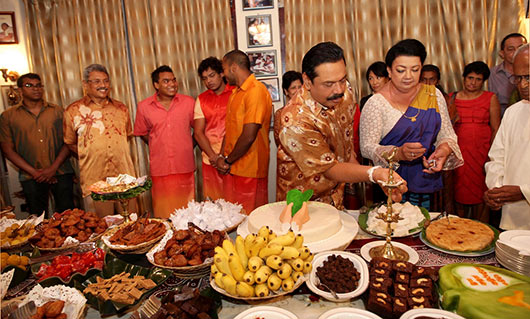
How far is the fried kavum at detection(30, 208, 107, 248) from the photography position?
1.84 metres

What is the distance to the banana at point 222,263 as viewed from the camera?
52.2 inches

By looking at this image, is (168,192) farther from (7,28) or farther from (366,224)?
(7,28)

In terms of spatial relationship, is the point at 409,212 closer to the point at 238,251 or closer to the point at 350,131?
the point at 350,131

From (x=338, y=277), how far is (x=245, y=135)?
221 centimetres

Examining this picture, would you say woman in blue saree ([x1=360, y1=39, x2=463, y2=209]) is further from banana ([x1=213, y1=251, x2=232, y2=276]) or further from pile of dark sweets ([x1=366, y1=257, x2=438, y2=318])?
banana ([x1=213, y1=251, x2=232, y2=276])

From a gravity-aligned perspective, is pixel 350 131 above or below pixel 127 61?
below

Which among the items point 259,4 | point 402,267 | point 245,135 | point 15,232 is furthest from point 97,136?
point 402,267

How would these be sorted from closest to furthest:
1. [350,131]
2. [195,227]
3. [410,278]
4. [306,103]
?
[410,278]
[195,227]
[306,103]
[350,131]

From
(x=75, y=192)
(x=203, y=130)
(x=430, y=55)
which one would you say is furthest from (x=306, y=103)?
(x=75, y=192)

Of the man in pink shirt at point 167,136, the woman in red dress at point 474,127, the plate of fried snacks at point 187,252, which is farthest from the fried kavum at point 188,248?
the woman in red dress at point 474,127

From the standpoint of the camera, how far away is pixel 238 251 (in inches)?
54.5

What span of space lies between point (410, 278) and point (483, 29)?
Answer: 4.25 meters

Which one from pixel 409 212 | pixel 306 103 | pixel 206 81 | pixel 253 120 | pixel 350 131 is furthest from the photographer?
pixel 206 81

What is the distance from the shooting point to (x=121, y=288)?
1.39 metres
